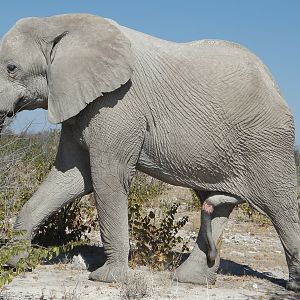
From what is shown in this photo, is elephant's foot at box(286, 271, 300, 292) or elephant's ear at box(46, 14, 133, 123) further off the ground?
elephant's ear at box(46, 14, 133, 123)

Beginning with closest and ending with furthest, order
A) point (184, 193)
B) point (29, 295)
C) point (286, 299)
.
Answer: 1. point (29, 295)
2. point (286, 299)
3. point (184, 193)

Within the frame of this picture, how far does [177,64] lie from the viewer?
Answer: 596 centimetres

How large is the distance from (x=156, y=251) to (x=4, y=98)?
217 centimetres

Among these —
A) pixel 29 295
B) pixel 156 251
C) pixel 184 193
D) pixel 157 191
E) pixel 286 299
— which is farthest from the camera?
pixel 184 193

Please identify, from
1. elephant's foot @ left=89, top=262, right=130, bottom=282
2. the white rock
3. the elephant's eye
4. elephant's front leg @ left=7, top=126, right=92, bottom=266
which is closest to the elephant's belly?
elephant's front leg @ left=7, top=126, right=92, bottom=266

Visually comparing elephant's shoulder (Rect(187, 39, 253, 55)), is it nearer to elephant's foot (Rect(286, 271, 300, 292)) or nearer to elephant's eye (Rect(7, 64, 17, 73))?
elephant's eye (Rect(7, 64, 17, 73))

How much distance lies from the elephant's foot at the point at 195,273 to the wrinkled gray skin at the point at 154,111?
1.0 inches

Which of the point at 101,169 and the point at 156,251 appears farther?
the point at 156,251

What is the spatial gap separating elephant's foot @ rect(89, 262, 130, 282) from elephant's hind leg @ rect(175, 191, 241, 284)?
52 cm

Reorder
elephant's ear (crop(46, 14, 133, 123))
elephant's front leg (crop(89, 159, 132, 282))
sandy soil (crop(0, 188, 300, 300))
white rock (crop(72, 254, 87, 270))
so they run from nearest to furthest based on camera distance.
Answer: sandy soil (crop(0, 188, 300, 300)) < elephant's ear (crop(46, 14, 133, 123)) < elephant's front leg (crop(89, 159, 132, 282)) < white rock (crop(72, 254, 87, 270))

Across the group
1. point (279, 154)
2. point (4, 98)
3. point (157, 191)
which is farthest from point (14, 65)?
point (157, 191)

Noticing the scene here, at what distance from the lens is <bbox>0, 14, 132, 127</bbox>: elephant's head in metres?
5.84

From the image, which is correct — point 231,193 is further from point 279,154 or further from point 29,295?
point 29,295

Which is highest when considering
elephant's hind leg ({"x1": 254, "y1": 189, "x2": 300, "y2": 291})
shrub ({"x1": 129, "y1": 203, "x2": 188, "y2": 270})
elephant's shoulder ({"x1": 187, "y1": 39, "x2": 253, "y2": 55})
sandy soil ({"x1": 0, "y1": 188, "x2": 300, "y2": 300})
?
elephant's shoulder ({"x1": 187, "y1": 39, "x2": 253, "y2": 55})
